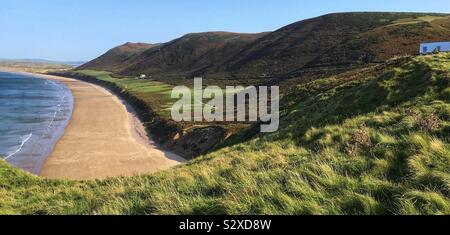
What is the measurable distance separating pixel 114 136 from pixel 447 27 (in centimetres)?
7119

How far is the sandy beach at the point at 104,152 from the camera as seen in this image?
3341cm

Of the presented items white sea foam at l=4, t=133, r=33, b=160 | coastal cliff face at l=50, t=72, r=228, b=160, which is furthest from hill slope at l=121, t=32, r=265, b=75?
white sea foam at l=4, t=133, r=33, b=160

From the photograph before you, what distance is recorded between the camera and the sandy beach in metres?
33.4

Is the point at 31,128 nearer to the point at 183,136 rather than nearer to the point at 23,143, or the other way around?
the point at 23,143

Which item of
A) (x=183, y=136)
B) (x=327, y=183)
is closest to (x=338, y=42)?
(x=183, y=136)

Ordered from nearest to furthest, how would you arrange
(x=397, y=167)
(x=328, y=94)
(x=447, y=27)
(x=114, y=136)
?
(x=397, y=167) < (x=328, y=94) < (x=114, y=136) < (x=447, y=27)

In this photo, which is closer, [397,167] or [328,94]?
[397,167]

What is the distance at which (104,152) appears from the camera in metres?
40.5

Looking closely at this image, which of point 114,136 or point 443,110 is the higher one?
point 443,110

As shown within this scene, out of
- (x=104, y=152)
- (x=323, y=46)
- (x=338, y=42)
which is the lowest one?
(x=104, y=152)

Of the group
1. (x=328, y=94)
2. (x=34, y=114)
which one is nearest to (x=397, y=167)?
(x=328, y=94)
